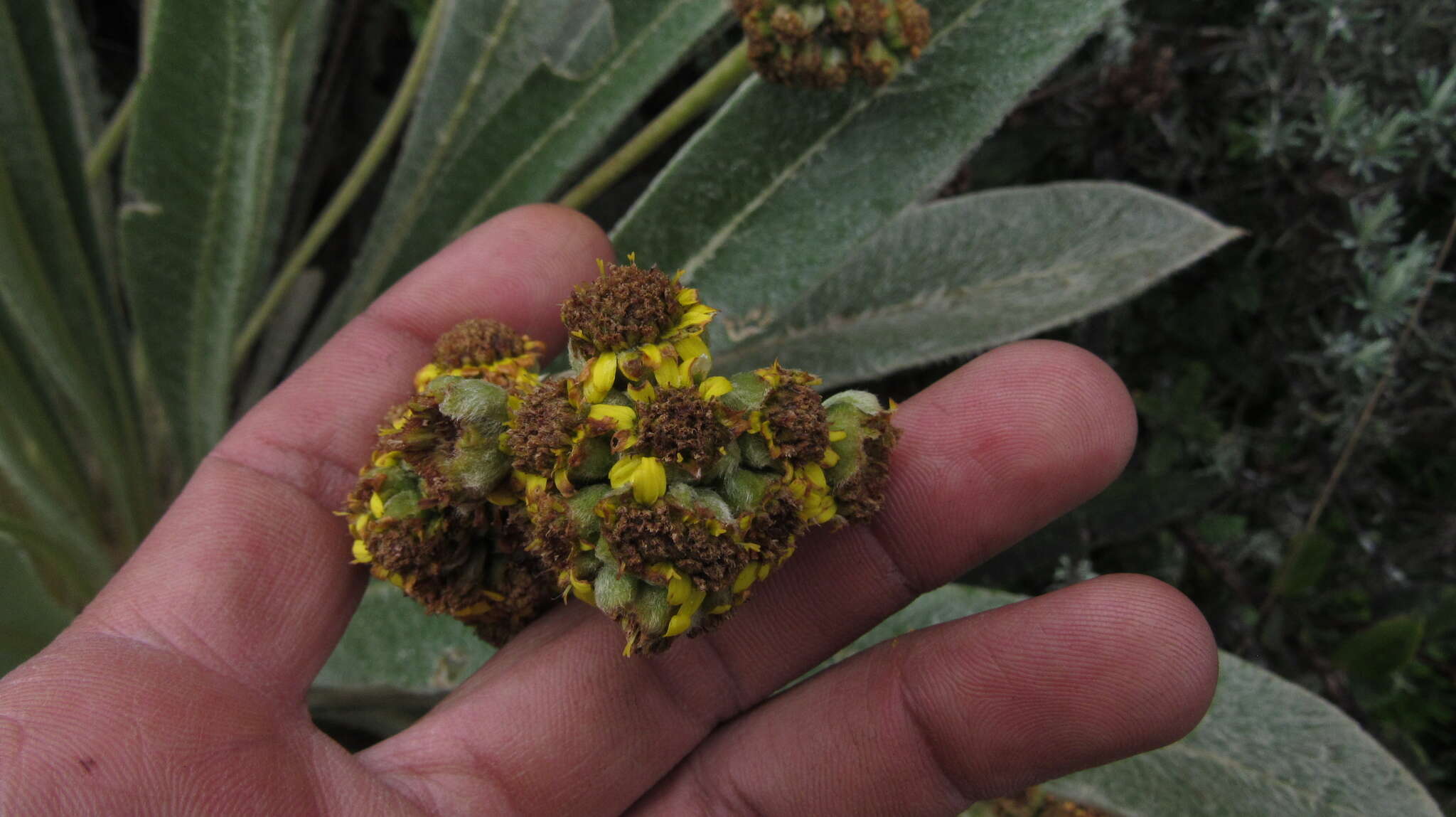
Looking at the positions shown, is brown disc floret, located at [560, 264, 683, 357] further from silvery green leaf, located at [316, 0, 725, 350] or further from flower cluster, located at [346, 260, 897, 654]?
silvery green leaf, located at [316, 0, 725, 350]

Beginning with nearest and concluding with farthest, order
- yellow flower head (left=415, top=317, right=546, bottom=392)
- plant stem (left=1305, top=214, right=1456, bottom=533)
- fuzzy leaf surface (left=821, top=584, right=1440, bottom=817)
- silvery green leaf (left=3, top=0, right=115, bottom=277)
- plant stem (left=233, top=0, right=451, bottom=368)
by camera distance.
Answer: yellow flower head (left=415, top=317, right=546, bottom=392) → fuzzy leaf surface (left=821, top=584, right=1440, bottom=817) → plant stem (left=1305, top=214, right=1456, bottom=533) → silvery green leaf (left=3, top=0, right=115, bottom=277) → plant stem (left=233, top=0, right=451, bottom=368)

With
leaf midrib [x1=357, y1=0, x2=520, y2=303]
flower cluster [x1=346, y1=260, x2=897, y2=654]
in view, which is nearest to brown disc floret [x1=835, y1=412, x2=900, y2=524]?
flower cluster [x1=346, y1=260, x2=897, y2=654]

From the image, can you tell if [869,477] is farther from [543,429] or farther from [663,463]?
[543,429]

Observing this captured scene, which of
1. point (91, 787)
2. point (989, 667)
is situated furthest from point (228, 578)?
point (989, 667)

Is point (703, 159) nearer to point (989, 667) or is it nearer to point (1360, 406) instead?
point (989, 667)

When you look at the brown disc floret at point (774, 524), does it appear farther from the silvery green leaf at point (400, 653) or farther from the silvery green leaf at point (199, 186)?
the silvery green leaf at point (199, 186)

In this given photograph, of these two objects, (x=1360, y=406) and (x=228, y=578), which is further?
(x=1360, y=406)
